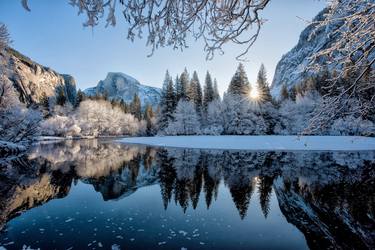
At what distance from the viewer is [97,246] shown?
476cm

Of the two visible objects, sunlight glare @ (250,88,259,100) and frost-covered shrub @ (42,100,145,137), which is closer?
sunlight glare @ (250,88,259,100)

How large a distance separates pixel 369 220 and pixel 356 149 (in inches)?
854

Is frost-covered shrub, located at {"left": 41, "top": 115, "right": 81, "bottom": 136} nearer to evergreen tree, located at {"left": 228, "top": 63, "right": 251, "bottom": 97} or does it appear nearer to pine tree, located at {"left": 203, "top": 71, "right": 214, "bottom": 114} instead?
pine tree, located at {"left": 203, "top": 71, "right": 214, "bottom": 114}

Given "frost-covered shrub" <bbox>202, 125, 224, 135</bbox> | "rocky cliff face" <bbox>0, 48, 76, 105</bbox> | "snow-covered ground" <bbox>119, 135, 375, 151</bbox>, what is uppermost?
"rocky cliff face" <bbox>0, 48, 76, 105</bbox>

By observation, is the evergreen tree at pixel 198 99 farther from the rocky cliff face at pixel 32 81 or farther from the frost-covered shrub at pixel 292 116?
the rocky cliff face at pixel 32 81

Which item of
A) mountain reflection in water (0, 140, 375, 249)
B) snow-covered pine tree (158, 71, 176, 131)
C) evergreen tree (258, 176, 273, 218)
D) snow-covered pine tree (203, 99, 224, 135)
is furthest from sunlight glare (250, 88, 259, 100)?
evergreen tree (258, 176, 273, 218)

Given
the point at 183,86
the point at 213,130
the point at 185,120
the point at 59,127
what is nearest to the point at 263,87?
the point at 213,130

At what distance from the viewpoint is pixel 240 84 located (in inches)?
1567

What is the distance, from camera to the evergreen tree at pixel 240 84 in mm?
39406

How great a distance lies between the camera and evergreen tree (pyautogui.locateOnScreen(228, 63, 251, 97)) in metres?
39.4

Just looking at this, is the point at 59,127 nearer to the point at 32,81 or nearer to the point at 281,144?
the point at 32,81

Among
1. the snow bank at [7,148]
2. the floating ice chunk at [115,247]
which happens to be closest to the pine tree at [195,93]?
the snow bank at [7,148]

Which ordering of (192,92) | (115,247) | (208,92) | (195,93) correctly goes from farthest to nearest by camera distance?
(208,92)
(195,93)
(192,92)
(115,247)

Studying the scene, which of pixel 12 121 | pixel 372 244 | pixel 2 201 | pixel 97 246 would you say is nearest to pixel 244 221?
pixel 372 244
